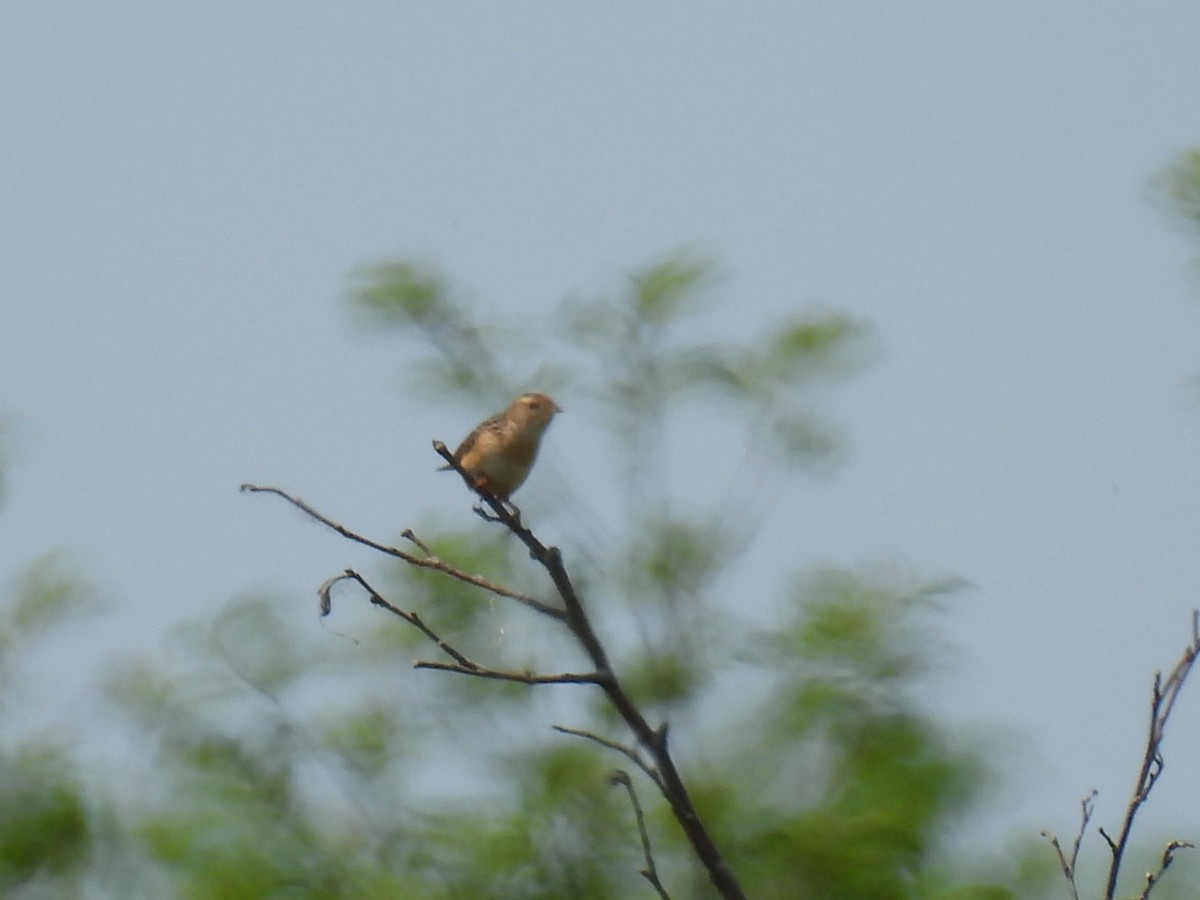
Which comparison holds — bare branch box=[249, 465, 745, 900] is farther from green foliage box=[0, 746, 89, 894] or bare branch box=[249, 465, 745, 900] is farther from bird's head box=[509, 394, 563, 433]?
green foliage box=[0, 746, 89, 894]

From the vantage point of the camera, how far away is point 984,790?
8.26 m

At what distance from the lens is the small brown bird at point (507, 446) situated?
21.1ft

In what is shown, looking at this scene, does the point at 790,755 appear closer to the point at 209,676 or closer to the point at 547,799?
the point at 547,799

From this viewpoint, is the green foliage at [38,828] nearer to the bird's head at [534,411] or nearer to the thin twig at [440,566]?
the bird's head at [534,411]

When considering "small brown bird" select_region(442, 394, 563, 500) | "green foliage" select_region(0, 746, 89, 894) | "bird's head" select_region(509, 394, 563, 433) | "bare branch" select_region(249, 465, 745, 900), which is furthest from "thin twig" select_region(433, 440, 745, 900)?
"green foliage" select_region(0, 746, 89, 894)

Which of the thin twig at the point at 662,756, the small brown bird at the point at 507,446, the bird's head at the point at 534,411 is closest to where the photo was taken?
the thin twig at the point at 662,756

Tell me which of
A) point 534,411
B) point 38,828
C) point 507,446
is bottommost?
point 507,446

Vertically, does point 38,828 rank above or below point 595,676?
above

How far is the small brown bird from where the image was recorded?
21.1 feet

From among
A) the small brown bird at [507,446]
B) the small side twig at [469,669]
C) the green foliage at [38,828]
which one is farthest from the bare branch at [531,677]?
the green foliage at [38,828]

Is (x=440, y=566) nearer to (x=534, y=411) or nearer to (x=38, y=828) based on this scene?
(x=534, y=411)

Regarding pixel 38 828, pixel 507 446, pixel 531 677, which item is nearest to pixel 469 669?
pixel 531 677

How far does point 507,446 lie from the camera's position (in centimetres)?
647

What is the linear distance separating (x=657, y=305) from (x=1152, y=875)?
8.30 meters
